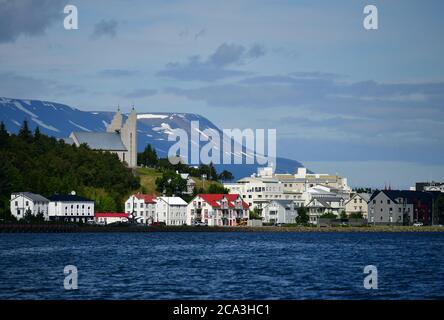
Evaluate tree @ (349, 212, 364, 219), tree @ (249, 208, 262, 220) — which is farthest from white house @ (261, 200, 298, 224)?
tree @ (349, 212, 364, 219)

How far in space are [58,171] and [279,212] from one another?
33.3 m

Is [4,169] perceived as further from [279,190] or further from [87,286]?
[87,286]

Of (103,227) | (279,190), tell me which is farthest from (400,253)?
(279,190)

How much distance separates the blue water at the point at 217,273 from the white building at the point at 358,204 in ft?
285

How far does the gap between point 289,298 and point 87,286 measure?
979cm

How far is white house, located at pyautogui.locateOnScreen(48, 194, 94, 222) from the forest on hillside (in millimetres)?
4702

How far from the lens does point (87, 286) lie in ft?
160

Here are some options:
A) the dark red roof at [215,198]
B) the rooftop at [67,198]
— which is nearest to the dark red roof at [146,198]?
the dark red roof at [215,198]

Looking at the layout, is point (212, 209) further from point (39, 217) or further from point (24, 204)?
point (24, 204)

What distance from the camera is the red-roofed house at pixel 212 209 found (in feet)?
506

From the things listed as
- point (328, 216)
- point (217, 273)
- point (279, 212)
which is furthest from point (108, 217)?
point (217, 273)

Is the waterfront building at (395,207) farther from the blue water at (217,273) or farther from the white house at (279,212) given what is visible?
the blue water at (217,273)

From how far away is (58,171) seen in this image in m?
160

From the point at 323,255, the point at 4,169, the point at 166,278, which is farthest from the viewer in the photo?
the point at 4,169
